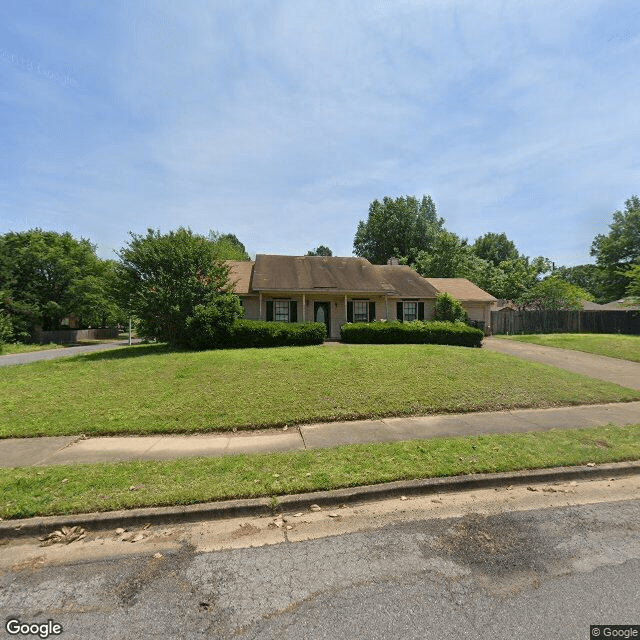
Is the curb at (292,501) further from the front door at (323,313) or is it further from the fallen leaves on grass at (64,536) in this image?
the front door at (323,313)

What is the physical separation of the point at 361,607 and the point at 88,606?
6.43 feet

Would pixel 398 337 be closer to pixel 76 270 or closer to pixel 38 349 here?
pixel 38 349

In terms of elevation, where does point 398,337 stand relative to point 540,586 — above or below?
above

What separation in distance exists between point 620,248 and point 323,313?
1524 inches

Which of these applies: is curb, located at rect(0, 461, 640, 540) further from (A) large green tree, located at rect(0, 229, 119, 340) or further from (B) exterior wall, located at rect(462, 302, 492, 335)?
(A) large green tree, located at rect(0, 229, 119, 340)

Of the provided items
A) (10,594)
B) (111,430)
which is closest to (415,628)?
(10,594)

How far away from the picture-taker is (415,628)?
7.34 feet

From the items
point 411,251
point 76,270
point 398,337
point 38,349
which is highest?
point 411,251

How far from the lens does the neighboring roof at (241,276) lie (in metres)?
19.5

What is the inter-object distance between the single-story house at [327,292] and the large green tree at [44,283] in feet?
58.9

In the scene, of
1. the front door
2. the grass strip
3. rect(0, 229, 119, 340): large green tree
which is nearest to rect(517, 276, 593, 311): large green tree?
the front door

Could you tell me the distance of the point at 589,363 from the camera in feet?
42.8

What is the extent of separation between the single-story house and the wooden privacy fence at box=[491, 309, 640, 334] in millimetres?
7324

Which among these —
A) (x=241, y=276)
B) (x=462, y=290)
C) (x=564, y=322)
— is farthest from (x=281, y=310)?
(x=564, y=322)
